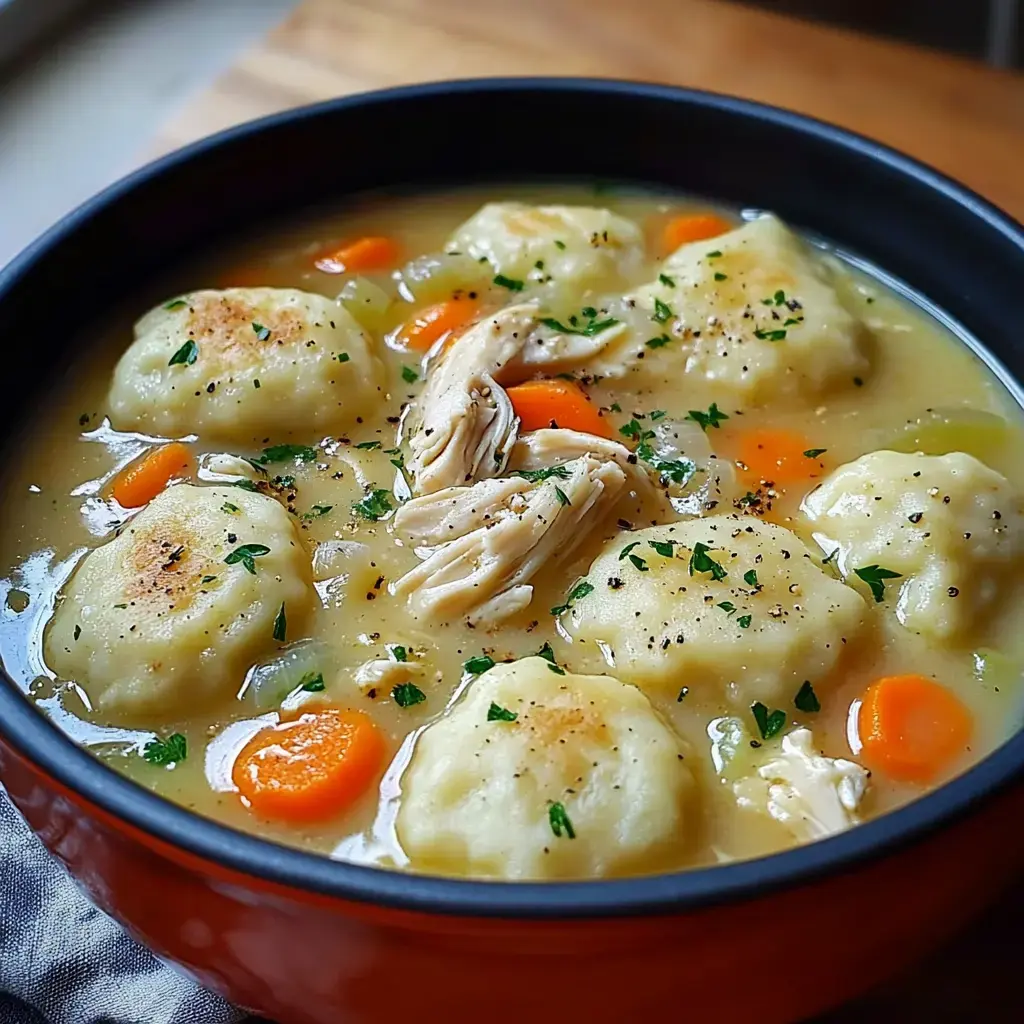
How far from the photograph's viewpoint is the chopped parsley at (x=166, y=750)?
5.48 feet

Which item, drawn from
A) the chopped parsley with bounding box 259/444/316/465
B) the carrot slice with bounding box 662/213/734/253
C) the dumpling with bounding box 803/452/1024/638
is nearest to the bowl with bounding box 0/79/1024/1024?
the dumpling with bounding box 803/452/1024/638

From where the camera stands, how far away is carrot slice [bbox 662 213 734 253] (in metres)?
2.49

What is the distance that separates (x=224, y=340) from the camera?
210 centimetres

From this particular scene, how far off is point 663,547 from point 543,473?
224mm

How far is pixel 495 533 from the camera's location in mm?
1821

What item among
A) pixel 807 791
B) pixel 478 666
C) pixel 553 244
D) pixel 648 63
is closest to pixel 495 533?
pixel 478 666

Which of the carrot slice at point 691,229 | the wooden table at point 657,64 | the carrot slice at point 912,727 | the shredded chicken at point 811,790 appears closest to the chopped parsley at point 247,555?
the shredded chicken at point 811,790

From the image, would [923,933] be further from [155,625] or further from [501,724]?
[155,625]

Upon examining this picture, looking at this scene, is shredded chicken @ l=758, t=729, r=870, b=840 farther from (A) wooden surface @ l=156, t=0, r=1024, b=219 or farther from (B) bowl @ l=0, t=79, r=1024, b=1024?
(A) wooden surface @ l=156, t=0, r=1024, b=219

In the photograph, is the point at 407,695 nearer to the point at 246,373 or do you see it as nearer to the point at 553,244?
the point at 246,373

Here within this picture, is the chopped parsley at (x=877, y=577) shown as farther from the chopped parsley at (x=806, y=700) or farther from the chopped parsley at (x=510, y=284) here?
the chopped parsley at (x=510, y=284)

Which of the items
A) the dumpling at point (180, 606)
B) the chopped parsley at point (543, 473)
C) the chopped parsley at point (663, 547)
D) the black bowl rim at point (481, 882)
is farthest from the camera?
the chopped parsley at point (543, 473)

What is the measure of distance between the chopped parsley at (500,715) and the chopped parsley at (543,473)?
1.36 ft

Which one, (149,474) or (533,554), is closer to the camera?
(533,554)
